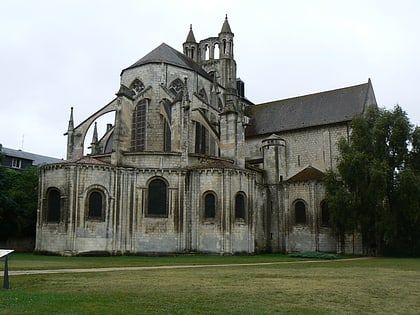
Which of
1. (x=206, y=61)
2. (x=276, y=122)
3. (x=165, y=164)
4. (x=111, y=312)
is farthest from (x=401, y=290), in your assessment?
(x=206, y=61)

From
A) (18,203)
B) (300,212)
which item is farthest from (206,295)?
(18,203)

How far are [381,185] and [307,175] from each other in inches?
384

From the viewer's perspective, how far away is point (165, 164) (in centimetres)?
4044

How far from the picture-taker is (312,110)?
5303cm

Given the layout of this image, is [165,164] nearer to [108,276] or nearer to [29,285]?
[108,276]

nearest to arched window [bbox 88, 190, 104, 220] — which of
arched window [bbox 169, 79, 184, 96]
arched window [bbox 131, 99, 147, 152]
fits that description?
arched window [bbox 131, 99, 147, 152]

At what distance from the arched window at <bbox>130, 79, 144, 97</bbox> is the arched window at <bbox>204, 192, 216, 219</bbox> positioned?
1409 cm

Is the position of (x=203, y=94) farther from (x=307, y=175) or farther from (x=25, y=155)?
(x=25, y=155)

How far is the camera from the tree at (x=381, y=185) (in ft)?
127

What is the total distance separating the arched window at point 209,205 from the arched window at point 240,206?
78.1 inches

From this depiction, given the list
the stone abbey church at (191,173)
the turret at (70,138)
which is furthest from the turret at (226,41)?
the turret at (70,138)

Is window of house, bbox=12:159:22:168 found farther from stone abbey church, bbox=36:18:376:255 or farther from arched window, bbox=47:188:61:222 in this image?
arched window, bbox=47:188:61:222

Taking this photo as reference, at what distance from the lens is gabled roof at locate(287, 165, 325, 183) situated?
46.8 meters

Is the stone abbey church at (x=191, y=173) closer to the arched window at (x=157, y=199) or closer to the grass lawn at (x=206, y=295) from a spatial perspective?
the arched window at (x=157, y=199)
